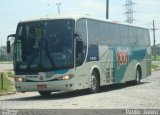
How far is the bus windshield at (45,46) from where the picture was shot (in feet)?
68.8

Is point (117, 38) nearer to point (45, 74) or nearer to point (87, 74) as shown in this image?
point (87, 74)

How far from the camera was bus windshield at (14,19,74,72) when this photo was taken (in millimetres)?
20984

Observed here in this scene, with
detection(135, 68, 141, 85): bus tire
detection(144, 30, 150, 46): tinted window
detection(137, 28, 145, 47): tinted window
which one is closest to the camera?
detection(135, 68, 141, 85): bus tire

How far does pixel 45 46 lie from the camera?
Answer: 21.2m

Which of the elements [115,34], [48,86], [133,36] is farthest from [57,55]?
[133,36]

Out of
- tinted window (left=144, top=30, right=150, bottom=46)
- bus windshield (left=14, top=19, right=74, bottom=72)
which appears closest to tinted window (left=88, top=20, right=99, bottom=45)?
bus windshield (left=14, top=19, right=74, bottom=72)

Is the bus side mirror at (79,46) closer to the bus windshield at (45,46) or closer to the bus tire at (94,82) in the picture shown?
the bus windshield at (45,46)

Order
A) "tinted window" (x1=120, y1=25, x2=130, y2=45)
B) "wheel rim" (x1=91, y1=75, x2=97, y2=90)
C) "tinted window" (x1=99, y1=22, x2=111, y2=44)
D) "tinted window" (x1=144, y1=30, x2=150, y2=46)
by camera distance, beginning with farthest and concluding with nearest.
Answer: "tinted window" (x1=144, y1=30, x2=150, y2=46), "tinted window" (x1=120, y1=25, x2=130, y2=45), "tinted window" (x1=99, y1=22, x2=111, y2=44), "wheel rim" (x1=91, y1=75, x2=97, y2=90)

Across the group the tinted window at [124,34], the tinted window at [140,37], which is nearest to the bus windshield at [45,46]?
the tinted window at [124,34]

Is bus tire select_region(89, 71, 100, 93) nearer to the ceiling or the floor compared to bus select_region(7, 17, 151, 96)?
nearer to the floor

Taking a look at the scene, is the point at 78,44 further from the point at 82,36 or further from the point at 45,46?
the point at 45,46

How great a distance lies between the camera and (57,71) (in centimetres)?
2089

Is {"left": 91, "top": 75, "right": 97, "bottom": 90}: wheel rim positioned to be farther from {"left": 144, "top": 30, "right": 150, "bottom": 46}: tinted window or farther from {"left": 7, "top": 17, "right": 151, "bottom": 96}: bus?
{"left": 144, "top": 30, "right": 150, "bottom": 46}: tinted window

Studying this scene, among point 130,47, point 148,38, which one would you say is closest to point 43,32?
point 130,47
